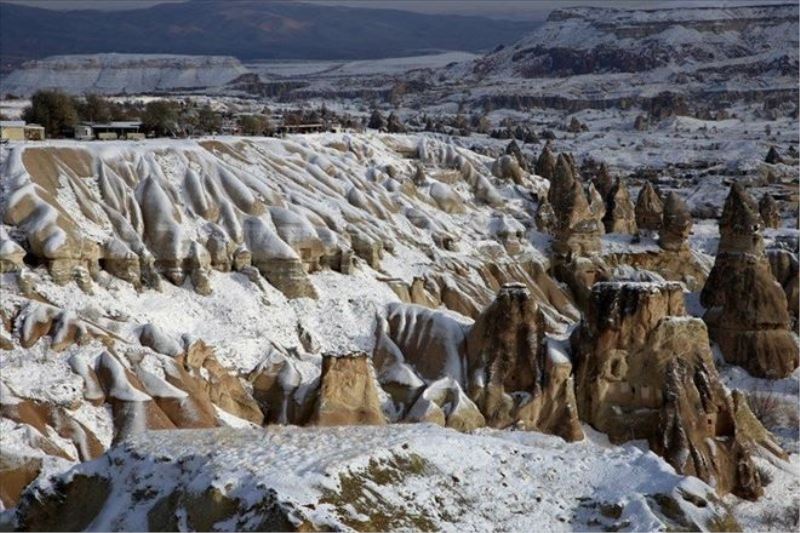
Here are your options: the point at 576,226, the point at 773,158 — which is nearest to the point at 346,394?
the point at 576,226

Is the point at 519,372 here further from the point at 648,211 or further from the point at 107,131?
the point at 648,211

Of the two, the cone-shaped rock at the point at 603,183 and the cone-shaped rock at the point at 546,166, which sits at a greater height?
the cone-shaped rock at the point at 546,166

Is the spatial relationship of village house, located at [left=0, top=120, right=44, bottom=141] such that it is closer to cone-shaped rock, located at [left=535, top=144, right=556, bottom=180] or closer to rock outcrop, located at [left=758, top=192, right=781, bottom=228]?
cone-shaped rock, located at [left=535, top=144, right=556, bottom=180]

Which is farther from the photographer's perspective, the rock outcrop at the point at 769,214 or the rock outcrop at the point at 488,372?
the rock outcrop at the point at 769,214

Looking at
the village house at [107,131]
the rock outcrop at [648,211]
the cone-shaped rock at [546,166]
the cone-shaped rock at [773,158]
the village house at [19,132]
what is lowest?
the cone-shaped rock at [773,158]

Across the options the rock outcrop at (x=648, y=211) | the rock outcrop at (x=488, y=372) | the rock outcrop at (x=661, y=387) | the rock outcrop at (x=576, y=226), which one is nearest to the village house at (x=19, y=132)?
the rock outcrop at (x=488, y=372)

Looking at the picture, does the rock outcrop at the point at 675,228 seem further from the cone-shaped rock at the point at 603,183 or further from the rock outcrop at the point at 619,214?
the cone-shaped rock at the point at 603,183

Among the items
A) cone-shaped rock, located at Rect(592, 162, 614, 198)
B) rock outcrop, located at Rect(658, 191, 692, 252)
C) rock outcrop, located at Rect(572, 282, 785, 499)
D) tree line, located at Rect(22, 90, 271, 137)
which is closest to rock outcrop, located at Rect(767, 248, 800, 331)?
rock outcrop, located at Rect(658, 191, 692, 252)
